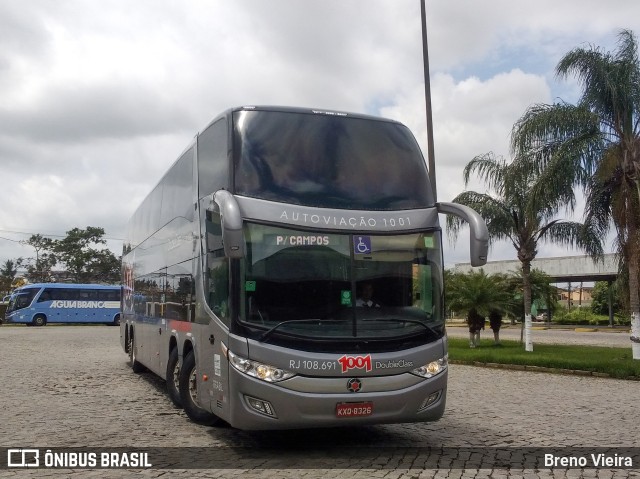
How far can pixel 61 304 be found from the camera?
Result: 50.0 m

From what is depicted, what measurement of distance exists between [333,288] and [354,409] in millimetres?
1254

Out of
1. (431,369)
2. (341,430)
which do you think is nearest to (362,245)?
(431,369)

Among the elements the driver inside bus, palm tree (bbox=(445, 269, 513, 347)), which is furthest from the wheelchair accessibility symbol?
palm tree (bbox=(445, 269, 513, 347))

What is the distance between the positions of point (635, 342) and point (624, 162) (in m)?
4.59

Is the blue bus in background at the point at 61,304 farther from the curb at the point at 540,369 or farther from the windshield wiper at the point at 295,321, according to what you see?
the windshield wiper at the point at 295,321

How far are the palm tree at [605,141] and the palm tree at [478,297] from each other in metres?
5.48

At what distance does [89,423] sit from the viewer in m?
9.46

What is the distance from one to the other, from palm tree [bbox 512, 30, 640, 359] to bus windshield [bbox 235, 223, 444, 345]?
39.3 feet

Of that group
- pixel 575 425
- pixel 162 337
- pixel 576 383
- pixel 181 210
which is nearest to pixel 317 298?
pixel 181 210

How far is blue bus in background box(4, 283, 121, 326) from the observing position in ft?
163

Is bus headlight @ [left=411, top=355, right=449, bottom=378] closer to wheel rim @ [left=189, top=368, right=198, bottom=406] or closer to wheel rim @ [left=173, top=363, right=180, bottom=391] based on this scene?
wheel rim @ [left=189, top=368, right=198, bottom=406]

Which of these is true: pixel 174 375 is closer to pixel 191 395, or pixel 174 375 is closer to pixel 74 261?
pixel 191 395

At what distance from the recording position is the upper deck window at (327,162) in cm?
770

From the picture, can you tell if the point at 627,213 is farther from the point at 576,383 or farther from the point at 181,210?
the point at 181,210
